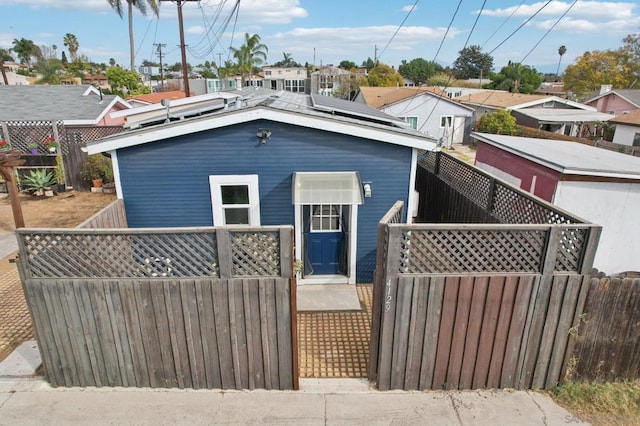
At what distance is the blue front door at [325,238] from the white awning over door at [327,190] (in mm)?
735

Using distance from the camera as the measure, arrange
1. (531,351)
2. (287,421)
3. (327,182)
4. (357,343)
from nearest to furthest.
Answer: (287,421) < (531,351) < (357,343) < (327,182)

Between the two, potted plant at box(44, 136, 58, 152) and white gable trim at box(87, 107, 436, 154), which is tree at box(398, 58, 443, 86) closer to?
potted plant at box(44, 136, 58, 152)

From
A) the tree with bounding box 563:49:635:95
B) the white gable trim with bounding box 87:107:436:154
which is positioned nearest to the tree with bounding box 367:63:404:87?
the tree with bounding box 563:49:635:95

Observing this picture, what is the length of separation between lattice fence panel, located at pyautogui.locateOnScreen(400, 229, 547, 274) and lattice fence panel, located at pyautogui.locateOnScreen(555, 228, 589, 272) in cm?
23

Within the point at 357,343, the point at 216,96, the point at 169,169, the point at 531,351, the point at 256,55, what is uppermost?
the point at 256,55

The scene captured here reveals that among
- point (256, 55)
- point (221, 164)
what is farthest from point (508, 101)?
point (221, 164)

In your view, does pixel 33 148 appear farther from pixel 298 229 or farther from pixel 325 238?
pixel 325 238

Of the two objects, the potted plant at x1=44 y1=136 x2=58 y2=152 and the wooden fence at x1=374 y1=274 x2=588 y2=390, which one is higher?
the potted plant at x1=44 y1=136 x2=58 y2=152

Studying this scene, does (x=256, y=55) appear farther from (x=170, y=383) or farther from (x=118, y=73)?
(x=170, y=383)

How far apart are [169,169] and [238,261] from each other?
3458 mm

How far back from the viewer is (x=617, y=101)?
33.6 metres

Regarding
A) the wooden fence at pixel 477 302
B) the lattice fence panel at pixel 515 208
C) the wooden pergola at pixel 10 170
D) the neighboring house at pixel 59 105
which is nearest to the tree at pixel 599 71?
the lattice fence panel at pixel 515 208

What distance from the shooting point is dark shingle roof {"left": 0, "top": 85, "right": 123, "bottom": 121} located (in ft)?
61.2

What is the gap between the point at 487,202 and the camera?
273 inches
